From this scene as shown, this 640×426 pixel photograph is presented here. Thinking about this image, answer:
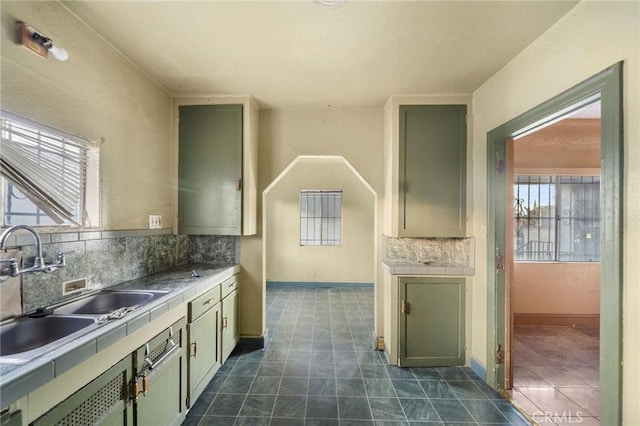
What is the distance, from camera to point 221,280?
244cm

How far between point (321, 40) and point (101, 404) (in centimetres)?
230

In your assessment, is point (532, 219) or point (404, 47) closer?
point (404, 47)

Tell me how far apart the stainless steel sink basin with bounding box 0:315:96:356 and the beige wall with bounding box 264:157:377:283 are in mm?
4252

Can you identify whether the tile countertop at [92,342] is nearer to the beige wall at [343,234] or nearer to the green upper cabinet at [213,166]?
the green upper cabinet at [213,166]

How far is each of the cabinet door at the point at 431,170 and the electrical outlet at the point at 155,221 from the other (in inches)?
90.6

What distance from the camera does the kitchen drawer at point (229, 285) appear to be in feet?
8.23

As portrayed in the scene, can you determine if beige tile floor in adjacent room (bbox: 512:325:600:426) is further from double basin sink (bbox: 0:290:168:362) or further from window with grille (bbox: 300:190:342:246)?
window with grille (bbox: 300:190:342:246)

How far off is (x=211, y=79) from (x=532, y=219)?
172 inches

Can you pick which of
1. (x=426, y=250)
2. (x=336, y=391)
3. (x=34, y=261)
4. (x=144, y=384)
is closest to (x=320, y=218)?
(x=426, y=250)

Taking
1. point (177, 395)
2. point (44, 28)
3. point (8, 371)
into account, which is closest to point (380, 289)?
point (177, 395)

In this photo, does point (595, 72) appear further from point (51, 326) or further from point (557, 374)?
point (51, 326)

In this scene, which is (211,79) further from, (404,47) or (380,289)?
(380,289)

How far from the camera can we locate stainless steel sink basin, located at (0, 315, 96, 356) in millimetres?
1218

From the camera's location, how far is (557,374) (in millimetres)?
2426
